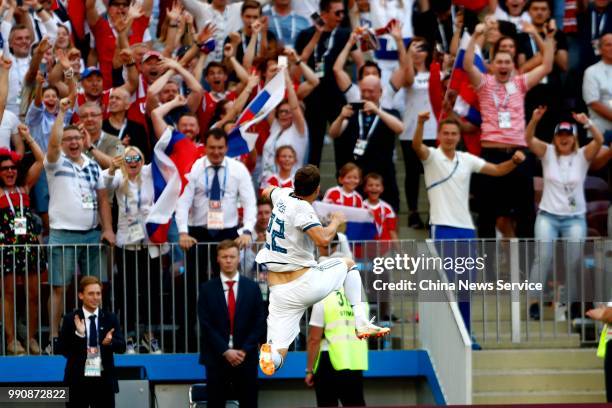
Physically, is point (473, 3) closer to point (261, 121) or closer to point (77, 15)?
point (261, 121)

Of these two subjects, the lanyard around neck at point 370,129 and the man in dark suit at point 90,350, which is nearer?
the man in dark suit at point 90,350

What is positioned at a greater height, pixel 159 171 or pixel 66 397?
pixel 159 171

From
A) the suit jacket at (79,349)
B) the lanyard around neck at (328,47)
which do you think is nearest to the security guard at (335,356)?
the suit jacket at (79,349)

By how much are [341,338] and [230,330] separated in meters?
1.26

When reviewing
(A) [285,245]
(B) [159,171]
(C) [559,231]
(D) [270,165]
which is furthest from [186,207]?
(C) [559,231]

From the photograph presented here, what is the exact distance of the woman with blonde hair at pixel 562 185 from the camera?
17266 millimetres

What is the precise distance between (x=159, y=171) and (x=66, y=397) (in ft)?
9.12

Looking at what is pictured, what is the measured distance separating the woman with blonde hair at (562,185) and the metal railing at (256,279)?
129mm

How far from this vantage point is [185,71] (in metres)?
17.8

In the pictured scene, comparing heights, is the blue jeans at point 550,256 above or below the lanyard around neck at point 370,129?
below

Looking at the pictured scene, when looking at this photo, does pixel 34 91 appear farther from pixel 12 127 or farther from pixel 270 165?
pixel 270 165

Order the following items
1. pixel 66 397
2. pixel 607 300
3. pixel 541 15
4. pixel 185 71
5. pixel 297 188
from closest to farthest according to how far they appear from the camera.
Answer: pixel 297 188, pixel 66 397, pixel 607 300, pixel 185 71, pixel 541 15

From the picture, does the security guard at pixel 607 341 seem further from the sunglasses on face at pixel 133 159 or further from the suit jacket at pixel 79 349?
the sunglasses on face at pixel 133 159

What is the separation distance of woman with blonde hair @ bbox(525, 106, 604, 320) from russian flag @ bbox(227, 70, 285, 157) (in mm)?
2953
